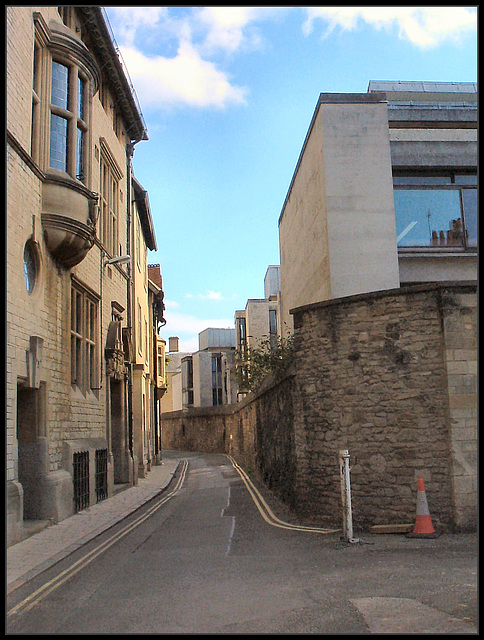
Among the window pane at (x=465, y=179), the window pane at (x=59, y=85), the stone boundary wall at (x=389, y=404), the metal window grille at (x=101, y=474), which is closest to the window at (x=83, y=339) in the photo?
the metal window grille at (x=101, y=474)

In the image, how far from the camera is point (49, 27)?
13266 millimetres

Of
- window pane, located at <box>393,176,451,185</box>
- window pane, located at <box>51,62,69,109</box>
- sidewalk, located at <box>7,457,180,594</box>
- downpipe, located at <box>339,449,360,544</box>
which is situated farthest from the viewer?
window pane, located at <box>393,176,451,185</box>

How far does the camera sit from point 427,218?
56.5ft

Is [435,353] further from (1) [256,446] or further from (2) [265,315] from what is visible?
(2) [265,315]

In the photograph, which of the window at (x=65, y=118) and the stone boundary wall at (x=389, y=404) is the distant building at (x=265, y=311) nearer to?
the window at (x=65, y=118)

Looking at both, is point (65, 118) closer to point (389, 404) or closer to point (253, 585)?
point (389, 404)

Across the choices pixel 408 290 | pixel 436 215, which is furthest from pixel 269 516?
pixel 436 215

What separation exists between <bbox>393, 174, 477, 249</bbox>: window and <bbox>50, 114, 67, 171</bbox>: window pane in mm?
8644

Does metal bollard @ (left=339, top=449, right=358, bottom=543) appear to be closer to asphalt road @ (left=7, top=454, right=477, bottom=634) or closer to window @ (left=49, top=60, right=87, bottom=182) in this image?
asphalt road @ (left=7, top=454, right=477, bottom=634)

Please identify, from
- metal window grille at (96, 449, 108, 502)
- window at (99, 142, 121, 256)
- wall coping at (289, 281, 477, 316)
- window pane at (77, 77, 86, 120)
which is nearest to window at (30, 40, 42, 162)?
window pane at (77, 77, 86, 120)

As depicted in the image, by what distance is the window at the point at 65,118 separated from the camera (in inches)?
533

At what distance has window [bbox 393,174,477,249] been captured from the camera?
674 inches

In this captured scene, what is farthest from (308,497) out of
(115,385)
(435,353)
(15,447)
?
(115,385)

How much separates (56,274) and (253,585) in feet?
28.2
